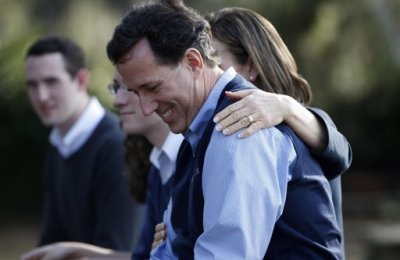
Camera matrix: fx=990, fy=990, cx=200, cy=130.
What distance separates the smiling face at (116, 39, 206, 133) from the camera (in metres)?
3.24

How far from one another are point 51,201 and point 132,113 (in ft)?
5.59

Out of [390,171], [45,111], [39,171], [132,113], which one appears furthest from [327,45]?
[132,113]

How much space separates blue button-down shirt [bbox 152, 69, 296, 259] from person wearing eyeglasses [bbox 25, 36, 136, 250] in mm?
2444

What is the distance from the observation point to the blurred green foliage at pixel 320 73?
1727cm

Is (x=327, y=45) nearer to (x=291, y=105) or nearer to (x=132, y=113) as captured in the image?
(x=132, y=113)

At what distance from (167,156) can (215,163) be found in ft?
4.82

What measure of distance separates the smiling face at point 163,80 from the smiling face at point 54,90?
3.01 m

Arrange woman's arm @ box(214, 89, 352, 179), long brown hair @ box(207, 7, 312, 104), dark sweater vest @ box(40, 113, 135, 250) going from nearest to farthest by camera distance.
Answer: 1. woman's arm @ box(214, 89, 352, 179)
2. long brown hair @ box(207, 7, 312, 104)
3. dark sweater vest @ box(40, 113, 135, 250)

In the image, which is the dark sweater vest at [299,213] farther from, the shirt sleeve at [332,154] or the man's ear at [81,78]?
the man's ear at [81,78]

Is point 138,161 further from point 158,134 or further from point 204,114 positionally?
point 204,114

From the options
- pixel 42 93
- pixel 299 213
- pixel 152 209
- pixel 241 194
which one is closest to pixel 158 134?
pixel 152 209

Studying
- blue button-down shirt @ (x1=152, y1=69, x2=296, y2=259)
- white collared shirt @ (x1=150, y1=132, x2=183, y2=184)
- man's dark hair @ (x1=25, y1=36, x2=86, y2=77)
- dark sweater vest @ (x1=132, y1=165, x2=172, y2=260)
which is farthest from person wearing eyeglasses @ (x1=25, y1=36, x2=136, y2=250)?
blue button-down shirt @ (x1=152, y1=69, x2=296, y2=259)

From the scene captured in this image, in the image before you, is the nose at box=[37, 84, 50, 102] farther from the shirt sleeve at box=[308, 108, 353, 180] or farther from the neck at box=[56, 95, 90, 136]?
the shirt sleeve at box=[308, 108, 353, 180]

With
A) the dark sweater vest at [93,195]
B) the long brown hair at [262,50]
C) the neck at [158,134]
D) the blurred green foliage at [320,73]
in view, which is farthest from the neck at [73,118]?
the blurred green foliage at [320,73]
